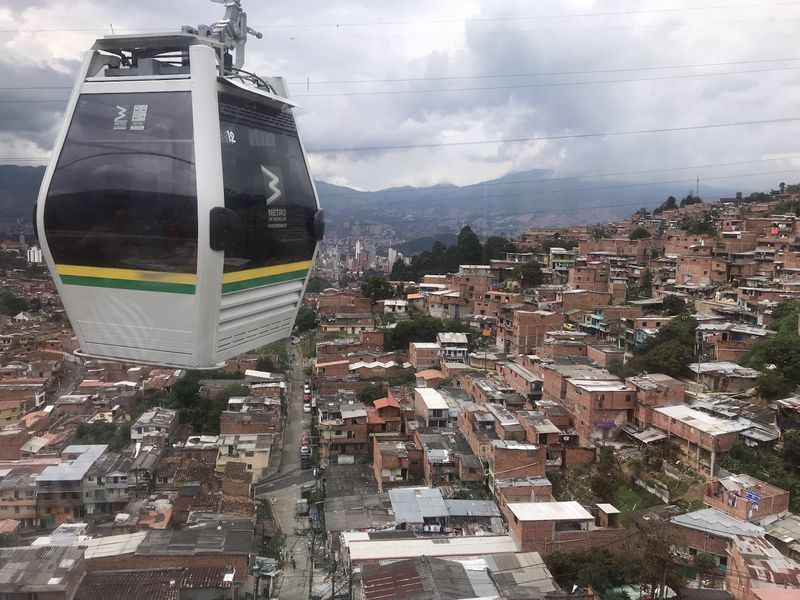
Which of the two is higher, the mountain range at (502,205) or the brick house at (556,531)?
the mountain range at (502,205)

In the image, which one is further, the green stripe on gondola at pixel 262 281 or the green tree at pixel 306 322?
the green tree at pixel 306 322

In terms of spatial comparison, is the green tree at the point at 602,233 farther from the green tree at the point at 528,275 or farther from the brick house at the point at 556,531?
the brick house at the point at 556,531

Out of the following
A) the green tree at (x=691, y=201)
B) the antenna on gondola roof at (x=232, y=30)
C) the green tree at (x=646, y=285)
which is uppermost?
the green tree at (x=691, y=201)

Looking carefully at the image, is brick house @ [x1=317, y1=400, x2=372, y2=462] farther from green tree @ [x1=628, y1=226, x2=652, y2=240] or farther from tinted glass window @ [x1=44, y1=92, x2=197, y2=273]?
green tree @ [x1=628, y1=226, x2=652, y2=240]

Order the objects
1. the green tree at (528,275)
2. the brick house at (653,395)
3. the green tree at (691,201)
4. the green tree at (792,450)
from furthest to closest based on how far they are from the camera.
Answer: the green tree at (691,201), the green tree at (528,275), the brick house at (653,395), the green tree at (792,450)

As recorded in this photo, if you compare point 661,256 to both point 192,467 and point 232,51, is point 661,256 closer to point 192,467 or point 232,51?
point 192,467

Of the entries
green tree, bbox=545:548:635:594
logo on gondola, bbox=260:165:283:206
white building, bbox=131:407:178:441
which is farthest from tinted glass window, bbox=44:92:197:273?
white building, bbox=131:407:178:441

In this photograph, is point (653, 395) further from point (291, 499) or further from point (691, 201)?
point (691, 201)

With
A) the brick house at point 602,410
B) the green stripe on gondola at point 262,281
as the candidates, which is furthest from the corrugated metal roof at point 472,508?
the green stripe on gondola at point 262,281
